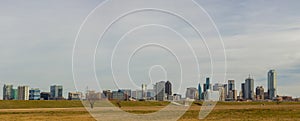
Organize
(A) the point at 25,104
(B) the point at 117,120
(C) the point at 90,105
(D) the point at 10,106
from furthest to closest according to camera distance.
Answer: (A) the point at 25,104, (D) the point at 10,106, (C) the point at 90,105, (B) the point at 117,120

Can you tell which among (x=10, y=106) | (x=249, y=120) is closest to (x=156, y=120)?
(x=249, y=120)

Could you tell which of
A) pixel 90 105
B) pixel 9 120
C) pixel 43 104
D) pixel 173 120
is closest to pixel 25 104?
pixel 43 104

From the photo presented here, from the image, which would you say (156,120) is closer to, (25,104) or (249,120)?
(249,120)

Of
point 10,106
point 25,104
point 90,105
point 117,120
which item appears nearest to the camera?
point 117,120

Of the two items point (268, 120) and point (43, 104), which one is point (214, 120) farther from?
point (43, 104)

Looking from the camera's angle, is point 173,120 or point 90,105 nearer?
point 173,120

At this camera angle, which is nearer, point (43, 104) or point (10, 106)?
point (10, 106)

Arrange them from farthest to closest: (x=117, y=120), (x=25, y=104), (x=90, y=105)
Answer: (x=25, y=104) < (x=90, y=105) < (x=117, y=120)

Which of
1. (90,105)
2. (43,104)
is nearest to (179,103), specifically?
(90,105)
